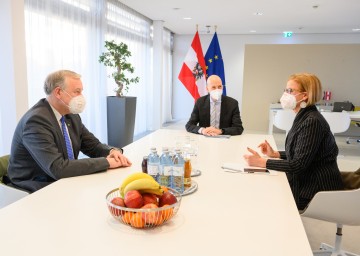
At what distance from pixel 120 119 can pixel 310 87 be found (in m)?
3.87

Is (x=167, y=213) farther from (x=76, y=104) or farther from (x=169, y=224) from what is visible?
(x=76, y=104)

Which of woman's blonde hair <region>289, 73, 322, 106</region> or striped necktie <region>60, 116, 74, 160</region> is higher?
woman's blonde hair <region>289, 73, 322, 106</region>

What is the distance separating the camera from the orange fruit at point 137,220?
1.12m

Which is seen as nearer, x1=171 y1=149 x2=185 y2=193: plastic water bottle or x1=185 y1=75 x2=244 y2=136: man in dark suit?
x1=171 y1=149 x2=185 y2=193: plastic water bottle

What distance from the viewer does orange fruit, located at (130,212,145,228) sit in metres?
1.12

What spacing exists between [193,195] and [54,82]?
115 cm

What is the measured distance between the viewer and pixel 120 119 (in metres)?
5.52

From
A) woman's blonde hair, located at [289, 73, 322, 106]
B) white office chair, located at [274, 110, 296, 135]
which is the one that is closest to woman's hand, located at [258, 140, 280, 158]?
woman's blonde hair, located at [289, 73, 322, 106]

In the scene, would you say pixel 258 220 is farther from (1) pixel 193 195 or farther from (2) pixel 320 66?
(2) pixel 320 66

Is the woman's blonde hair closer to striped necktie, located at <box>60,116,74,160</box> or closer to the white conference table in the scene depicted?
the white conference table

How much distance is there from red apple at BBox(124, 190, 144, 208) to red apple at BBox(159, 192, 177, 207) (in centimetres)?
8

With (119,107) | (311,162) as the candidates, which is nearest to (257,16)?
(119,107)

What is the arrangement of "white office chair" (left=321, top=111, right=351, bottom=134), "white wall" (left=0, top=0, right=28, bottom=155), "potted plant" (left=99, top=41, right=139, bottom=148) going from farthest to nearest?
"white office chair" (left=321, top=111, right=351, bottom=134) → "potted plant" (left=99, top=41, right=139, bottom=148) → "white wall" (left=0, top=0, right=28, bottom=155)

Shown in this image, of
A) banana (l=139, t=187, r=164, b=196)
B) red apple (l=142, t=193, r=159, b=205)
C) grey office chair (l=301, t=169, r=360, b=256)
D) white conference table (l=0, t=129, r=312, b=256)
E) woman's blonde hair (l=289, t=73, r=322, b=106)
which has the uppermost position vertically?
woman's blonde hair (l=289, t=73, r=322, b=106)
